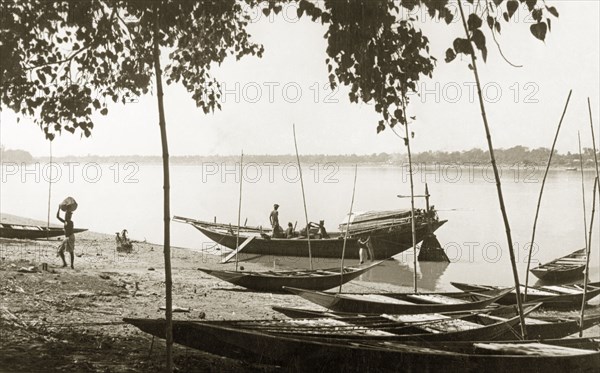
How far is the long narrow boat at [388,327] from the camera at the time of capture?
19.8 feet

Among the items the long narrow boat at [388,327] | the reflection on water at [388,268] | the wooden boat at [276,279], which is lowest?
the reflection on water at [388,268]

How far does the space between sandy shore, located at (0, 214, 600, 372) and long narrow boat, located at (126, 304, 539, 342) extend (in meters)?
0.53

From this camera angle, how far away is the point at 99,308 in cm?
875

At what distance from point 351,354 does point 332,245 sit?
48.9 feet

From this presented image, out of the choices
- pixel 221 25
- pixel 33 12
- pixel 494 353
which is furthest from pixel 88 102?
pixel 494 353

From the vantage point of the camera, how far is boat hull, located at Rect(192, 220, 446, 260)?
20.6 metres

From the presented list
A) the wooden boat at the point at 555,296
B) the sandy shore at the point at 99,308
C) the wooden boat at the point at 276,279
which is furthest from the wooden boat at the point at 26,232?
the wooden boat at the point at 555,296

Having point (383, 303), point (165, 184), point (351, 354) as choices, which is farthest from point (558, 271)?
point (165, 184)

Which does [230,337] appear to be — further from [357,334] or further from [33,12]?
[33,12]

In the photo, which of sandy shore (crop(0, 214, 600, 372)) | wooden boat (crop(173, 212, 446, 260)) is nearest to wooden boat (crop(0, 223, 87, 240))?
sandy shore (crop(0, 214, 600, 372))

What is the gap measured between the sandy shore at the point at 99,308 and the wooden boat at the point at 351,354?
0.52 meters

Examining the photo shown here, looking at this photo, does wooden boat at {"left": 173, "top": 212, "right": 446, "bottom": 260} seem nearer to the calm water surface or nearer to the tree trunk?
the calm water surface

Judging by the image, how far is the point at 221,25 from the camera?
798cm

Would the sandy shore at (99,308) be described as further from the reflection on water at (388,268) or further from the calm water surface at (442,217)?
the calm water surface at (442,217)
